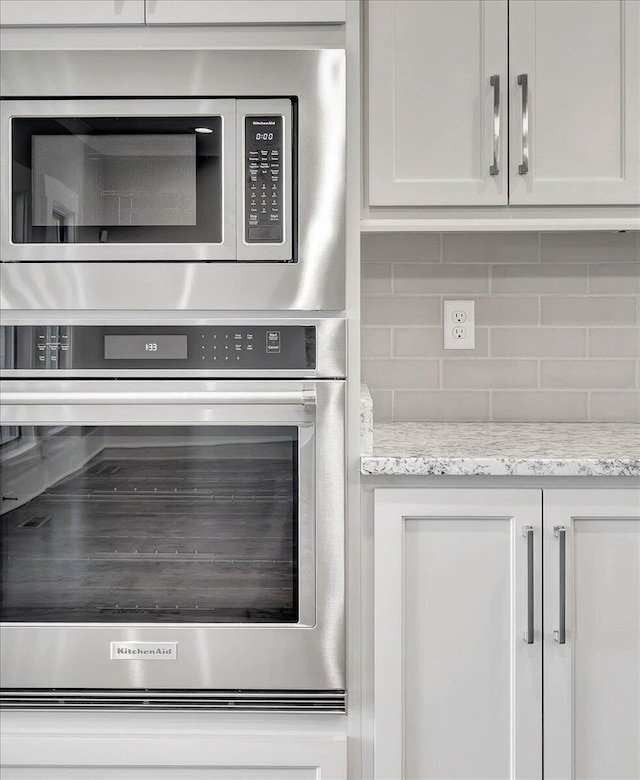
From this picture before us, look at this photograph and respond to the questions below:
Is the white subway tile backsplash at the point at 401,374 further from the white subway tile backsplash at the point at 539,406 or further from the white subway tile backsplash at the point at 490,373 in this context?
the white subway tile backsplash at the point at 539,406

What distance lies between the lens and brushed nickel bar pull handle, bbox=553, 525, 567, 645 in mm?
1209

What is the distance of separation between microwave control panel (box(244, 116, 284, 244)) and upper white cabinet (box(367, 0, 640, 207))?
0.29 m

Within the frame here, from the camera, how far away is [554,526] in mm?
1217

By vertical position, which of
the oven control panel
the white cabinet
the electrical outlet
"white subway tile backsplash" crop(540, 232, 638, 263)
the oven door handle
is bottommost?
the white cabinet

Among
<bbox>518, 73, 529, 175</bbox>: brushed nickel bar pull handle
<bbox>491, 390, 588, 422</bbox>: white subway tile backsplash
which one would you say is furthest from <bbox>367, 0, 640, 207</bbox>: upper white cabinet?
<bbox>491, 390, 588, 422</bbox>: white subway tile backsplash

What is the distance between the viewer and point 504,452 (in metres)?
1.28

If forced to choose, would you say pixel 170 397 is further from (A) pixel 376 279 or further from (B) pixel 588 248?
(B) pixel 588 248

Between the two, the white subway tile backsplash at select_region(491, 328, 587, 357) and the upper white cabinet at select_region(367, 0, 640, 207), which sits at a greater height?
the upper white cabinet at select_region(367, 0, 640, 207)

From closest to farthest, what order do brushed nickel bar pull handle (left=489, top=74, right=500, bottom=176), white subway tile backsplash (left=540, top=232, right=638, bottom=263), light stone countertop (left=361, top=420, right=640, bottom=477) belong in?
light stone countertop (left=361, top=420, right=640, bottom=477) < brushed nickel bar pull handle (left=489, top=74, right=500, bottom=176) < white subway tile backsplash (left=540, top=232, right=638, bottom=263)

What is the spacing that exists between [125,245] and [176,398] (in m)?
0.29

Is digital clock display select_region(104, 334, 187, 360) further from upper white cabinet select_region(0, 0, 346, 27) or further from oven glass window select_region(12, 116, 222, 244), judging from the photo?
upper white cabinet select_region(0, 0, 346, 27)

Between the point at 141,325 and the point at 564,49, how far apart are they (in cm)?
101

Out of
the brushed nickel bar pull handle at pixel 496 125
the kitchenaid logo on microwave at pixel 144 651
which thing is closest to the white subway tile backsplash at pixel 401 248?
the brushed nickel bar pull handle at pixel 496 125

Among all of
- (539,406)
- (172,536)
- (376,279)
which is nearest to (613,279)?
(539,406)
